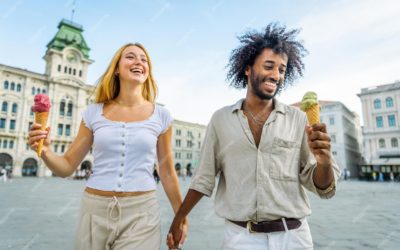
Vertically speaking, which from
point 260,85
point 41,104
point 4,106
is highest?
point 4,106

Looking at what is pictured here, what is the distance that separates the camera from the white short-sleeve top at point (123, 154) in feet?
6.40

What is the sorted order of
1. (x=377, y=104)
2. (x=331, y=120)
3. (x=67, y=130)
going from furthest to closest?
(x=331, y=120) < (x=67, y=130) < (x=377, y=104)

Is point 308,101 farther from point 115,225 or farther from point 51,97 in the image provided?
point 51,97

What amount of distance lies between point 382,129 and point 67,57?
5423 centimetres

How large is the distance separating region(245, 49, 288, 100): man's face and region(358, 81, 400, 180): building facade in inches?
1880

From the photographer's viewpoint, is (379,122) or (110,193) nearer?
(110,193)

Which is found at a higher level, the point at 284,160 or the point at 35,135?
the point at 35,135

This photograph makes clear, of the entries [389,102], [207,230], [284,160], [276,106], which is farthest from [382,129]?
[284,160]

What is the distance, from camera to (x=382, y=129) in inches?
1821

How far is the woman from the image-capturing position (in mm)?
1843

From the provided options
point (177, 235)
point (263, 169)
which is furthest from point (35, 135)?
point (263, 169)

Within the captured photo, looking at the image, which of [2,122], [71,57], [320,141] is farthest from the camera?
[71,57]

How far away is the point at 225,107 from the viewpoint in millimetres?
2336

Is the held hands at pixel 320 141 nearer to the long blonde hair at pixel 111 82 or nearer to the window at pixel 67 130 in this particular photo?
the long blonde hair at pixel 111 82
